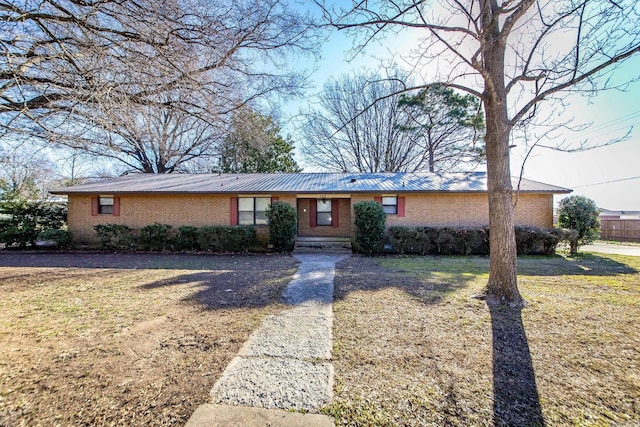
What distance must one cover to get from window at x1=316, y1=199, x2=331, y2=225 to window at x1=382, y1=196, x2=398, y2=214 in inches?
121

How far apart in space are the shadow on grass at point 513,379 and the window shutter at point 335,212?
1075 centimetres

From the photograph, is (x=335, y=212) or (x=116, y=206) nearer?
(x=116, y=206)

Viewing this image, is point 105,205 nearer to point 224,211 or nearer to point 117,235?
point 117,235

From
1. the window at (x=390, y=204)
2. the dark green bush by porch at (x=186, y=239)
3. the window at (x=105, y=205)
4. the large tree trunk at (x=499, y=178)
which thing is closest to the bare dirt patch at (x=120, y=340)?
A: the large tree trunk at (x=499, y=178)

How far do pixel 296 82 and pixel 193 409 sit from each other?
556 centimetres

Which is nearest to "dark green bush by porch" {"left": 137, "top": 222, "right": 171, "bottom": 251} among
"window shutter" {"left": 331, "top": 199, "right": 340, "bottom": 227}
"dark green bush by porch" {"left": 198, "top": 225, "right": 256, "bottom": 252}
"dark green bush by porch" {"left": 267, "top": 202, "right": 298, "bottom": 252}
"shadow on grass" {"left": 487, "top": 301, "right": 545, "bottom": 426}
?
"dark green bush by porch" {"left": 198, "top": 225, "right": 256, "bottom": 252}

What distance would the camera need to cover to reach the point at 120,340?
3242mm

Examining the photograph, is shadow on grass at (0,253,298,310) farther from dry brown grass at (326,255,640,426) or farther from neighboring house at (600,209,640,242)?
neighboring house at (600,209,640,242)

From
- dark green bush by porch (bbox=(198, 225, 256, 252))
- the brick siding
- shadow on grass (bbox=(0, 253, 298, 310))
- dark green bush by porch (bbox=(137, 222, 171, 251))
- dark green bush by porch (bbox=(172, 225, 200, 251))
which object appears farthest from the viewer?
the brick siding

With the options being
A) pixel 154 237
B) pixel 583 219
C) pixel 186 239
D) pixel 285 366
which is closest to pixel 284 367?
pixel 285 366

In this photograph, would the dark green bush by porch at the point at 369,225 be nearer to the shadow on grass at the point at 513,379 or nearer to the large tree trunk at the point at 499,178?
the large tree trunk at the point at 499,178

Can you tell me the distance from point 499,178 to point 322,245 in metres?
8.54

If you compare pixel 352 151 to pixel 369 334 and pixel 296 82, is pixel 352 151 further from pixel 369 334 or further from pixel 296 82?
pixel 369 334

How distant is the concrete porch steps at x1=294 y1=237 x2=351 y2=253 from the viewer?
1193 cm
